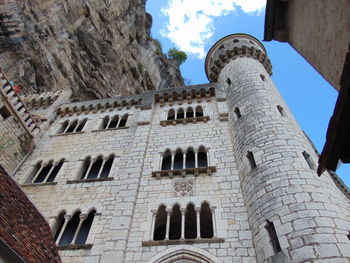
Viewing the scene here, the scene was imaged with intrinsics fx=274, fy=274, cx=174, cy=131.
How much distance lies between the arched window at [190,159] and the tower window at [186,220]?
265 cm

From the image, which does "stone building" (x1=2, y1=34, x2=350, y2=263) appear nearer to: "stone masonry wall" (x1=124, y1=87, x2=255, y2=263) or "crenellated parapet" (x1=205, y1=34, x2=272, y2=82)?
"stone masonry wall" (x1=124, y1=87, x2=255, y2=263)

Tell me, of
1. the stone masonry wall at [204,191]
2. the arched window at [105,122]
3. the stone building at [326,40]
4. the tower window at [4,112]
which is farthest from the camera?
the arched window at [105,122]

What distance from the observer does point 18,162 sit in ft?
47.0

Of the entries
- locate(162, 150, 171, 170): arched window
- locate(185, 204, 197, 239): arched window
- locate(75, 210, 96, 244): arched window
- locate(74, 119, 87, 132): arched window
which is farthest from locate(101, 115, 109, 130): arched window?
locate(185, 204, 197, 239): arched window

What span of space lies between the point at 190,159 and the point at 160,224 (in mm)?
3530

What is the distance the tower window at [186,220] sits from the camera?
10203 millimetres

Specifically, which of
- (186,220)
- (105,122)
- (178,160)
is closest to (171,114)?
(105,122)

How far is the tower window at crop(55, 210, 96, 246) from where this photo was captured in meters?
10.2

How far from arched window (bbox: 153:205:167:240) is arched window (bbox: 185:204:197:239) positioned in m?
0.89

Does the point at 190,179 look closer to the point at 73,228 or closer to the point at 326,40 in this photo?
the point at 73,228

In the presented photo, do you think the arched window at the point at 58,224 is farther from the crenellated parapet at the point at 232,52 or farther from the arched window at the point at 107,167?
the crenellated parapet at the point at 232,52

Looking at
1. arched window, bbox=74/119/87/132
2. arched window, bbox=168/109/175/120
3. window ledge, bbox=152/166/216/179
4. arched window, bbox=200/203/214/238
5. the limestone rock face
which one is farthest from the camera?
the limestone rock face

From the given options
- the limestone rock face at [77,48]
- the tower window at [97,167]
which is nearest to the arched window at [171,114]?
the tower window at [97,167]

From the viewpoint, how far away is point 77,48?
2419cm
